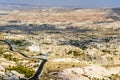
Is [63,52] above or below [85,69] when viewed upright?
below

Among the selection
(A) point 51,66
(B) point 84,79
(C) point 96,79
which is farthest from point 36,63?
(B) point 84,79

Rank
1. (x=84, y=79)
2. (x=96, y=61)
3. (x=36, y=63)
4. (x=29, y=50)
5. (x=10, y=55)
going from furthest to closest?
1. (x=96, y=61)
2. (x=29, y=50)
3. (x=10, y=55)
4. (x=36, y=63)
5. (x=84, y=79)

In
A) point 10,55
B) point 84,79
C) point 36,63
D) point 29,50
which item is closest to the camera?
point 84,79

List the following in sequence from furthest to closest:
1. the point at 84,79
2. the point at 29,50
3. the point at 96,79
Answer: the point at 29,50, the point at 96,79, the point at 84,79

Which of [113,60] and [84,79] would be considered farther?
[113,60]

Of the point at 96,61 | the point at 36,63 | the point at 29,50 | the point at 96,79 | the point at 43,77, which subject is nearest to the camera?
the point at 43,77

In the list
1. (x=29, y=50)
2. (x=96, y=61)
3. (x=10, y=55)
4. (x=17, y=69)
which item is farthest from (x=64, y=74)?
(x=96, y=61)

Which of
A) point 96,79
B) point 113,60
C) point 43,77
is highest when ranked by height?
point 43,77

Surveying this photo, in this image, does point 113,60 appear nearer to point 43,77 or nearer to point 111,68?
point 111,68

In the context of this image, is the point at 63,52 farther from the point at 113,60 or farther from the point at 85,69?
the point at 85,69
